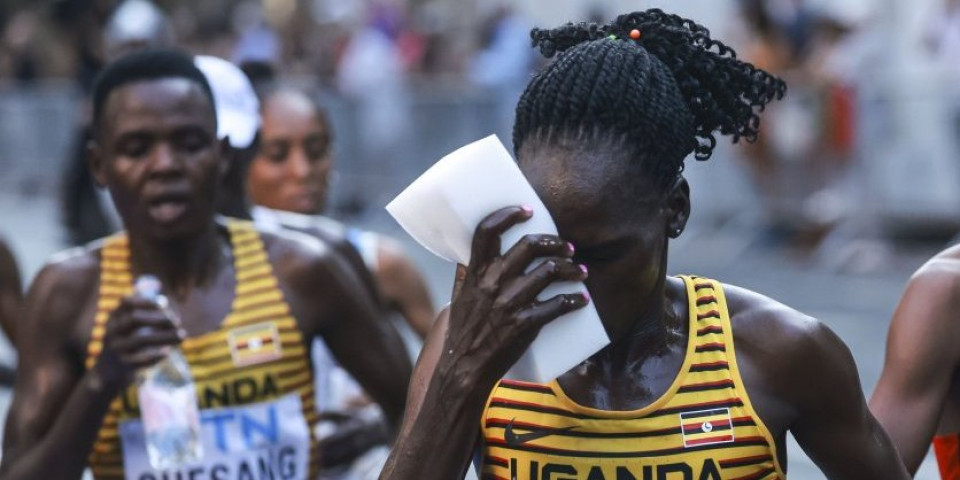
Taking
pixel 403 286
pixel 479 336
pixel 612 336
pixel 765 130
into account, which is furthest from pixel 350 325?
pixel 765 130

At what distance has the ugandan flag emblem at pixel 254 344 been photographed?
4.69 meters

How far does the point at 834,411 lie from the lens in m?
3.43

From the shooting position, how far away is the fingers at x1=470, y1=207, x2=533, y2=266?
3.01 meters

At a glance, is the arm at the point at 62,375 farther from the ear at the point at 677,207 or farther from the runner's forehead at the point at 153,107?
the ear at the point at 677,207

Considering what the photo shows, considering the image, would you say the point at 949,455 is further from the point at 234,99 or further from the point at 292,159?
the point at 292,159

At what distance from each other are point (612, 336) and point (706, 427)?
233mm

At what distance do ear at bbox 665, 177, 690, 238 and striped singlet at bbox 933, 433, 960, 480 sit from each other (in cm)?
106

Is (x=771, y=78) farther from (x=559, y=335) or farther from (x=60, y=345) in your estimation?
(x=60, y=345)

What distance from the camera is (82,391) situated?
4270 millimetres

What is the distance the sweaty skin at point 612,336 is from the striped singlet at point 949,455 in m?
0.68

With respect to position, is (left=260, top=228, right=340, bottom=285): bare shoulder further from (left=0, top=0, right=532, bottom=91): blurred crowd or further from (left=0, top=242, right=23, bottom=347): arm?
(left=0, top=0, right=532, bottom=91): blurred crowd

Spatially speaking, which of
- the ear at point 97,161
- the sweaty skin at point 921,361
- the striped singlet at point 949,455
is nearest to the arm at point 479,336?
the sweaty skin at point 921,361

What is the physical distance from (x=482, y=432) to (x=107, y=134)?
5.35ft

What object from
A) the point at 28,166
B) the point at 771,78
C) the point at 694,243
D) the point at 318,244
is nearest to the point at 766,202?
the point at 694,243
